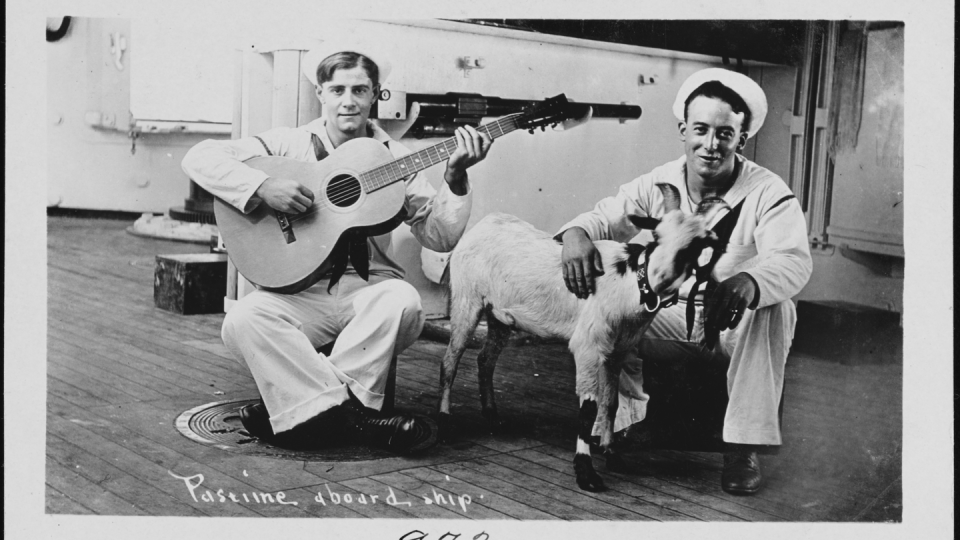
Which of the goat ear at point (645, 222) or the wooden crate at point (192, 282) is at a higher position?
the goat ear at point (645, 222)

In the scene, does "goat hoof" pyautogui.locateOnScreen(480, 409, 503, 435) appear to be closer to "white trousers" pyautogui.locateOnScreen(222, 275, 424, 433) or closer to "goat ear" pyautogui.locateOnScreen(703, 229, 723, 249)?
"white trousers" pyautogui.locateOnScreen(222, 275, 424, 433)

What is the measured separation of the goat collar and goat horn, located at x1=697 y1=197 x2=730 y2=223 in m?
0.20

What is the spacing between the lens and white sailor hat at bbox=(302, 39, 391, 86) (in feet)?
11.8

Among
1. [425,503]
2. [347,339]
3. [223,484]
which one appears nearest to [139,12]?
[347,339]

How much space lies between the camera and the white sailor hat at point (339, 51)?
361 centimetres

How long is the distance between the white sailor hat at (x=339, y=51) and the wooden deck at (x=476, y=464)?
138 cm

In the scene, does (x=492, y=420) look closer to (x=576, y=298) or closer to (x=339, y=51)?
(x=576, y=298)

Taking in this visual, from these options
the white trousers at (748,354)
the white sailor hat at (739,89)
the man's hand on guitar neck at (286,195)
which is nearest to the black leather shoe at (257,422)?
the man's hand on guitar neck at (286,195)

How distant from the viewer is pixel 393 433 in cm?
360

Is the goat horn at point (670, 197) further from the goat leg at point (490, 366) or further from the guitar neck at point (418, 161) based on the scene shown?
the goat leg at point (490, 366)

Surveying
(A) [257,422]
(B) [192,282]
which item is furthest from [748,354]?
(B) [192,282]

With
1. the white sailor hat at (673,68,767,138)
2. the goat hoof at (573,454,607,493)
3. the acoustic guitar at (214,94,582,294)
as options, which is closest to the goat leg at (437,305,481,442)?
the acoustic guitar at (214,94,582,294)

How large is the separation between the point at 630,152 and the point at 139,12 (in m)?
1.76

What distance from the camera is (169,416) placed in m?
3.95
